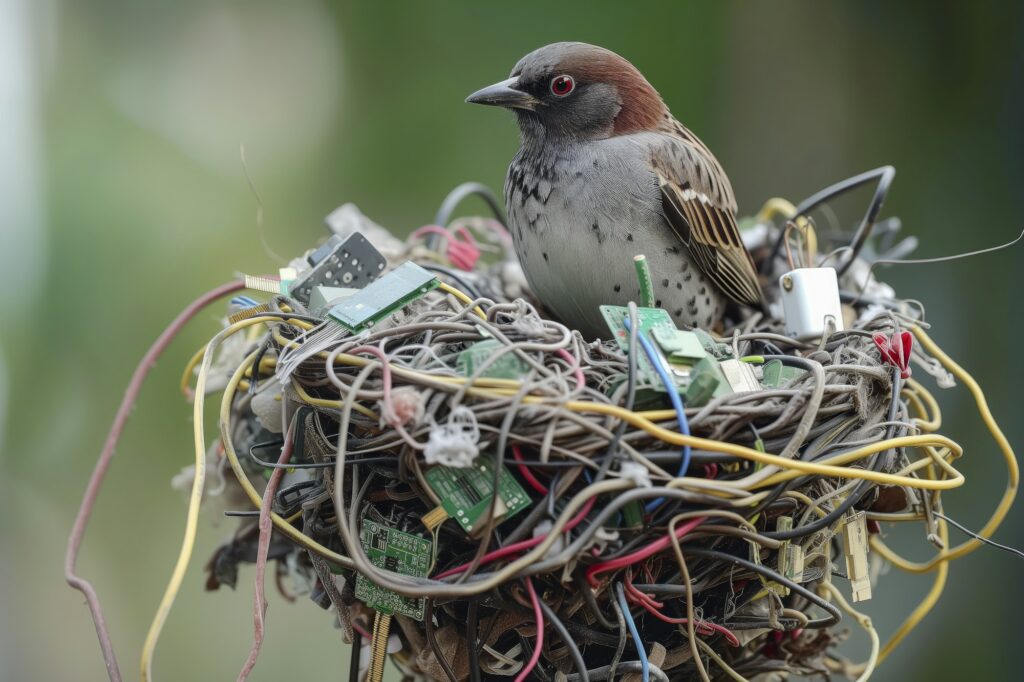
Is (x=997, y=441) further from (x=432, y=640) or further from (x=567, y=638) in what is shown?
(x=432, y=640)

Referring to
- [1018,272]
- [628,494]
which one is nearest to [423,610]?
[628,494]

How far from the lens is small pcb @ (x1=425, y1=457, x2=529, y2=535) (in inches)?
43.7

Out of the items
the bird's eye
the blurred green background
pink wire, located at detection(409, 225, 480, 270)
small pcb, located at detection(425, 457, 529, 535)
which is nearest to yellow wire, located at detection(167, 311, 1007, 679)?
small pcb, located at detection(425, 457, 529, 535)

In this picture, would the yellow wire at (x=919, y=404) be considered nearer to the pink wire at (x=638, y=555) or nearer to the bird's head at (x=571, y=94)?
the pink wire at (x=638, y=555)

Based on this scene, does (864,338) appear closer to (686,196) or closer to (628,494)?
(686,196)

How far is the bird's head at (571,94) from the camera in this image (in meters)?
1.78

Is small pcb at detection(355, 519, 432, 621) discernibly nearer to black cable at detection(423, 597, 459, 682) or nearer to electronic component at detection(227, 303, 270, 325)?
black cable at detection(423, 597, 459, 682)

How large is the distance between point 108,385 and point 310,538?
2247 mm

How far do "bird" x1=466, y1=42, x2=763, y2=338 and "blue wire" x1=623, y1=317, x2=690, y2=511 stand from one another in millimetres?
522

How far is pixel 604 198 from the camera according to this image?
1.71 meters

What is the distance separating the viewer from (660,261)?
1749 millimetres

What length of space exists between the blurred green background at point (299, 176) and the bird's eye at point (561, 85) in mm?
1675

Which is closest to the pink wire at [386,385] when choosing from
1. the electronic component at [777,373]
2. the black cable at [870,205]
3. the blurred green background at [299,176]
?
the electronic component at [777,373]

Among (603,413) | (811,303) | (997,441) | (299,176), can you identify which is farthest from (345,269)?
(299,176)
